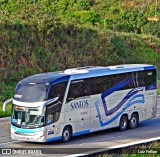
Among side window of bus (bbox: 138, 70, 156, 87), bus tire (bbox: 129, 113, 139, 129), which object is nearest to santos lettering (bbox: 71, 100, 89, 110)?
bus tire (bbox: 129, 113, 139, 129)

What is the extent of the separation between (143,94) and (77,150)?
22.0 feet

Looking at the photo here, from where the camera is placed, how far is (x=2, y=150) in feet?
60.8

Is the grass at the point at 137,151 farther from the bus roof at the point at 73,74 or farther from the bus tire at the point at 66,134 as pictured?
the bus roof at the point at 73,74

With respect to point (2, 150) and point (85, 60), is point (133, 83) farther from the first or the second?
point (85, 60)

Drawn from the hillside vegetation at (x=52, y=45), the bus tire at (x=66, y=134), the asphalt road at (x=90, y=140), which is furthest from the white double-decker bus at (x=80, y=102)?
the hillside vegetation at (x=52, y=45)

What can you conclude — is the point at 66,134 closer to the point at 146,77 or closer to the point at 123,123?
the point at 123,123

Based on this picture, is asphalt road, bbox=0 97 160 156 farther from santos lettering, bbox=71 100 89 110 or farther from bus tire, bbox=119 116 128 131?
santos lettering, bbox=71 100 89 110

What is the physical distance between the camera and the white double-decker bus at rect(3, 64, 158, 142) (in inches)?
758

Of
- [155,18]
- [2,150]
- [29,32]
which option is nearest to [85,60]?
[29,32]

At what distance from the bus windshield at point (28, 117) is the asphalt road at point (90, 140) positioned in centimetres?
84

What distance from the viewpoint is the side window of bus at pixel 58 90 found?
19.4 meters

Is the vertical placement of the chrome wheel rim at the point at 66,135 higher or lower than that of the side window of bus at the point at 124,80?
lower

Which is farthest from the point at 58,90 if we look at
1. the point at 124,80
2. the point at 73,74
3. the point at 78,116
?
the point at 124,80

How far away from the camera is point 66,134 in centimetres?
2011
